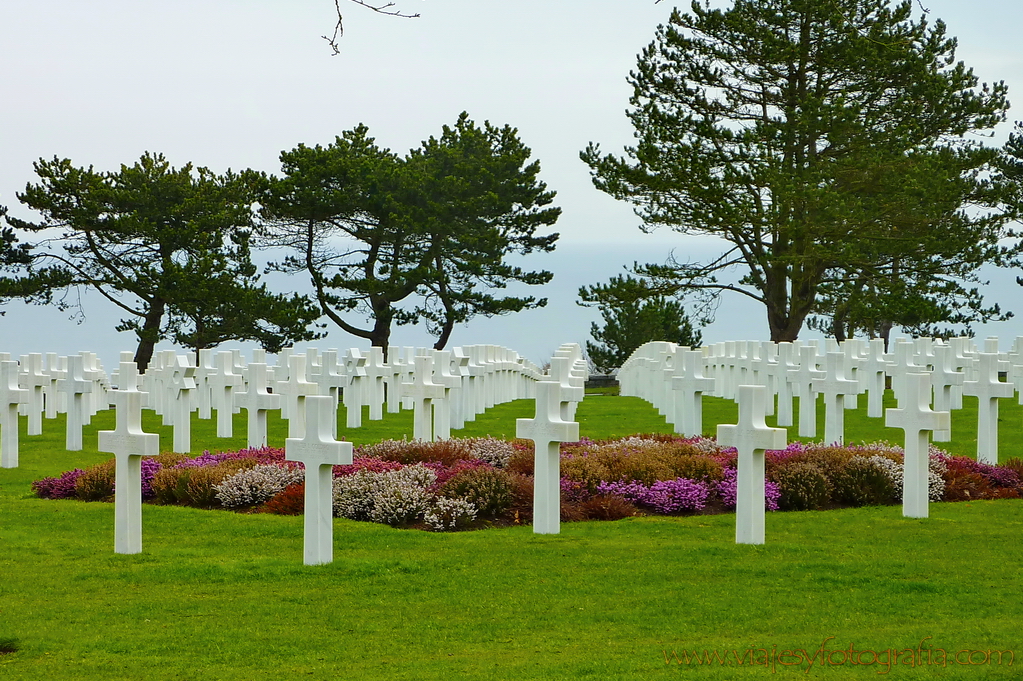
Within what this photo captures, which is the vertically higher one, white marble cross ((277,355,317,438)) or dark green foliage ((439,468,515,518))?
white marble cross ((277,355,317,438))

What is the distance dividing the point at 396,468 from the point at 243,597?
4577 millimetres

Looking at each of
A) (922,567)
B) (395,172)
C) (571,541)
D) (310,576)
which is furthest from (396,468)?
(395,172)

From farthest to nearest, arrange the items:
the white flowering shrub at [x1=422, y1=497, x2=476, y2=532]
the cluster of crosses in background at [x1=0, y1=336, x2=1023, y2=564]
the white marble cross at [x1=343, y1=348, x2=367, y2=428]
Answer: the white marble cross at [x1=343, y1=348, x2=367, y2=428], the white flowering shrub at [x1=422, y1=497, x2=476, y2=532], the cluster of crosses in background at [x1=0, y1=336, x2=1023, y2=564]

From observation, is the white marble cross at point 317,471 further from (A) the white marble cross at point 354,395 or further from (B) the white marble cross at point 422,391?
(A) the white marble cross at point 354,395

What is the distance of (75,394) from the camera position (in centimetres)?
1728

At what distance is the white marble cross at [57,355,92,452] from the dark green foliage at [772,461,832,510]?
991 centimetres

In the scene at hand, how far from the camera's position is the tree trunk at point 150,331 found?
39625 mm

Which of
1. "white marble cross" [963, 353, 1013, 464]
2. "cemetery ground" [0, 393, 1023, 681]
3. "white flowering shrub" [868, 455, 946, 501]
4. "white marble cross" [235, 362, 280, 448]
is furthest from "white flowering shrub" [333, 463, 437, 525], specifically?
"white marble cross" [963, 353, 1013, 464]

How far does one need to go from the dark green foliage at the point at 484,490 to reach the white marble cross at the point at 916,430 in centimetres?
336

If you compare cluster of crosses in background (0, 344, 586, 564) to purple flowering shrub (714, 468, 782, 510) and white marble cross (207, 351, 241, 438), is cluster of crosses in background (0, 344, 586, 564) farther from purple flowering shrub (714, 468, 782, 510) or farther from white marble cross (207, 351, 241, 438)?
purple flowering shrub (714, 468, 782, 510)

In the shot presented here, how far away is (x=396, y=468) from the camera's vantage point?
475 inches

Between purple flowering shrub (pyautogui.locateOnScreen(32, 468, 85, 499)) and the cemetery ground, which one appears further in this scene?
purple flowering shrub (pyautogui.locateOnScreen(32, 468, 85, 499))

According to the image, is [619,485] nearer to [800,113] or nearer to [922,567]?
[922,567]

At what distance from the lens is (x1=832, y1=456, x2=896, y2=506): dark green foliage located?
1195 centimetres
